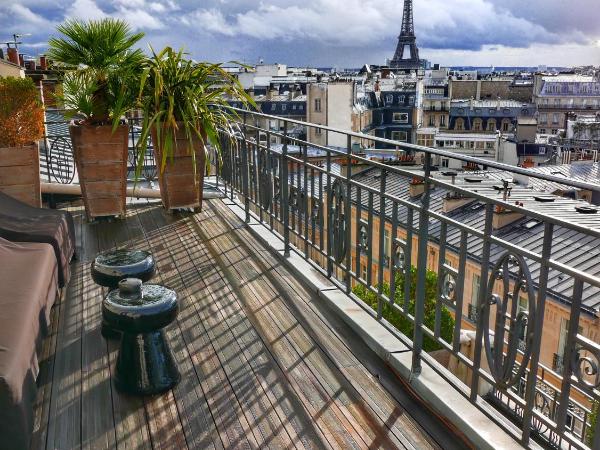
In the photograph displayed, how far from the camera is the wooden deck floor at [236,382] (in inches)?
83.0

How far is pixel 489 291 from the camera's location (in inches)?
78.3

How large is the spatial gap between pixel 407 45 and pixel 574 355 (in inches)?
4058

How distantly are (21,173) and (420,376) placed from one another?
359 cm

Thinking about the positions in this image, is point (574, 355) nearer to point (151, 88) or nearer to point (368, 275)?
point (368, 275)

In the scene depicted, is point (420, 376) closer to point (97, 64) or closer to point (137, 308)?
point (137, 308)

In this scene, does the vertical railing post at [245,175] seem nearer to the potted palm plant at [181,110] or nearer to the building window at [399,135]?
the potted palm plant at [181,110]

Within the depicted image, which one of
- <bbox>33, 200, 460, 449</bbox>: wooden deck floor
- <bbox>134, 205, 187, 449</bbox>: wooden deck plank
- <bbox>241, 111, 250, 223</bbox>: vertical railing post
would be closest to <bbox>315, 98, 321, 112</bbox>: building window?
<bbox>241, 111, 250, 223</bbox>: vertical railing post

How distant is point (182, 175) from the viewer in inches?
200

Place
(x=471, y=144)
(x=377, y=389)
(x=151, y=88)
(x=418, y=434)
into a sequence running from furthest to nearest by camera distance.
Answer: (x=471, y=144) → (x=151, y=88) → (x=377, y=389) → (x=418, y=434)

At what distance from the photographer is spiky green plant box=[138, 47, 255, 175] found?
15.1ft

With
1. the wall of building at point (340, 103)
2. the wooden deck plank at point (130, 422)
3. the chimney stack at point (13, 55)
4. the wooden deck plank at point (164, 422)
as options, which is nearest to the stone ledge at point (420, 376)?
the wooden deck plank at point (164, 422)

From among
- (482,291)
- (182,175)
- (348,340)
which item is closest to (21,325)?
(348,340)

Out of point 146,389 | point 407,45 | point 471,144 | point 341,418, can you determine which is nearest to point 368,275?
point 341,418

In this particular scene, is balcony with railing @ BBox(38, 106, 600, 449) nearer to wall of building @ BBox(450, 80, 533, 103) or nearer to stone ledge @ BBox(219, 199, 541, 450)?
stone ledge @ BBox(219, 199, 541, 450)
